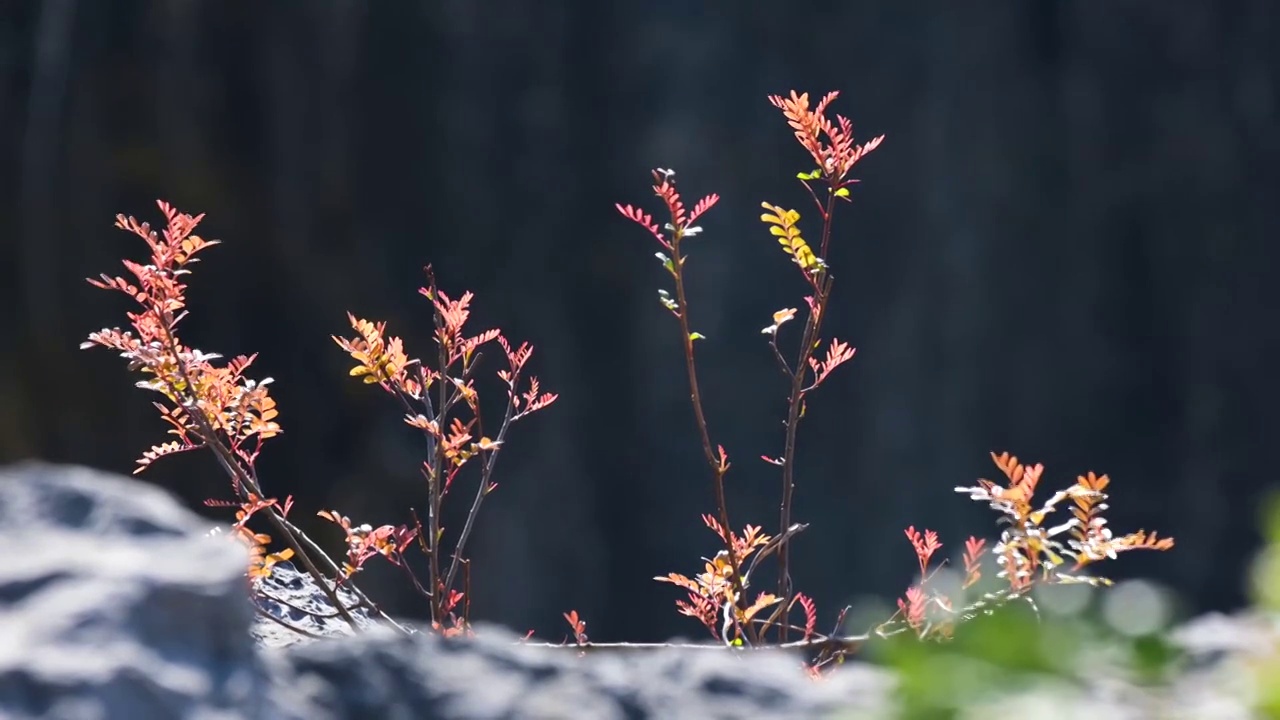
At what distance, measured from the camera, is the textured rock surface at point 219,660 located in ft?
3.26

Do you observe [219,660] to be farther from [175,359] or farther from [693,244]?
[693,244]

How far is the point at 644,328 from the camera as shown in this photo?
7.32 meters

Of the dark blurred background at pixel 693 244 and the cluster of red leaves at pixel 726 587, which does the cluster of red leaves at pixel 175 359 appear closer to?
the cluster of red leaves at pixel 726 587

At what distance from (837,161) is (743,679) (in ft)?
4.07

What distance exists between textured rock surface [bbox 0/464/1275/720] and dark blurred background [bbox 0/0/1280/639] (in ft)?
19.4

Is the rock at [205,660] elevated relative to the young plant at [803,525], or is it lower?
lower

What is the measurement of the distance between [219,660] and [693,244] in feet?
20.6

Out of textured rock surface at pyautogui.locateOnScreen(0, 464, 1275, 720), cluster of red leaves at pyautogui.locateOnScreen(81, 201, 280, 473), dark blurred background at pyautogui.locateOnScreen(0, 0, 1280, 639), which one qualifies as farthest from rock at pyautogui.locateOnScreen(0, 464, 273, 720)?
dark blurred background at pyautogui.locateOnScreen(0, 0, 1280, 639)

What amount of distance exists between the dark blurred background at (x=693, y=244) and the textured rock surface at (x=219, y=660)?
19.4 feet

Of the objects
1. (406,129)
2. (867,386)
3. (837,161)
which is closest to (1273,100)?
(867,386)

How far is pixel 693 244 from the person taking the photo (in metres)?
7.27

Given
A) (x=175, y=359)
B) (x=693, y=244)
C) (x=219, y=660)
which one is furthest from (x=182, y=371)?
(x=693, y=244)

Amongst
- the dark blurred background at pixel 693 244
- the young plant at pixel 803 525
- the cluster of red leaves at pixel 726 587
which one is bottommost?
the cluster of red leaves at pixel 726 587

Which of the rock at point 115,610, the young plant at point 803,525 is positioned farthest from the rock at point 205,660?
the young plant at point 803,525
